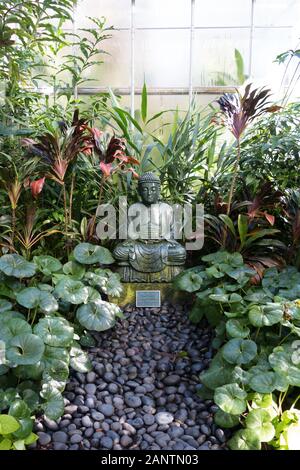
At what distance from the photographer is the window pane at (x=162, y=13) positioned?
4559mm

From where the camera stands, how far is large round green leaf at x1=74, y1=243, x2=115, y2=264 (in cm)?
274

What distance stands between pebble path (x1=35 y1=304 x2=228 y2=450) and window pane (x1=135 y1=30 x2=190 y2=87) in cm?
282

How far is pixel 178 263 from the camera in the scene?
304 cm

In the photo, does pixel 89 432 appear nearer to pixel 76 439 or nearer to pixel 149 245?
pixel 76 439

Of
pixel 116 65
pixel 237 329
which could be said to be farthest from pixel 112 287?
pixel 116 65

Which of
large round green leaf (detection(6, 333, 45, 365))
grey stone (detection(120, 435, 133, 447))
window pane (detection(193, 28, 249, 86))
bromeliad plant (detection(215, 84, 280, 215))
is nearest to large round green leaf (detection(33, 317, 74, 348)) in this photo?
large round green leaf (detection(6, 333, 45, 365))

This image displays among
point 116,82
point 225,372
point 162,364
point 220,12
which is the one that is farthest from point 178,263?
point 220,12

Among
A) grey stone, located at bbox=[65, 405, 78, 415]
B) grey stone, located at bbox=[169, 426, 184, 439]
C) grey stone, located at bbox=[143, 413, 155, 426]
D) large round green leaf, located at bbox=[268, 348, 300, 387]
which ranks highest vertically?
large round green leaf, located at bbox=[268, 348, 300, 387]

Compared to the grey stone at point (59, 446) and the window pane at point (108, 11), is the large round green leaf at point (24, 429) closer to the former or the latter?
the grey stone at point (59, 446)

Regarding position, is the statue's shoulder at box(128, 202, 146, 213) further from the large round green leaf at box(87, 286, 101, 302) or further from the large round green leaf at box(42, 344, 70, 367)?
the large round green leaf at box(42, 344, 70, 367)

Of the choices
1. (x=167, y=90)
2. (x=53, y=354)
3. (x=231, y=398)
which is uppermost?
(x=167, y=90)

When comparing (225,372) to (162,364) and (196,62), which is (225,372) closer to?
(162,364)

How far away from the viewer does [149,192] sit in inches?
119

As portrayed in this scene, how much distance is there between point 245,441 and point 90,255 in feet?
4.81
